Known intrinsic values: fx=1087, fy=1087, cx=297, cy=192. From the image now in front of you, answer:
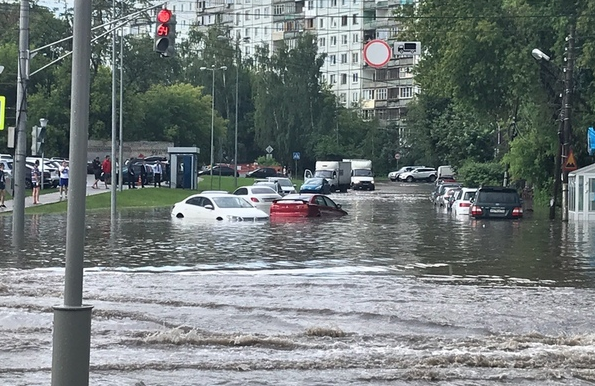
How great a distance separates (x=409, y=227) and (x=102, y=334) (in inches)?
1074

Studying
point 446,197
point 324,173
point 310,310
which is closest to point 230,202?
point 446,197

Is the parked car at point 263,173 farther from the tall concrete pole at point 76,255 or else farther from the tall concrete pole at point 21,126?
the tall concrete pole at point 76,255

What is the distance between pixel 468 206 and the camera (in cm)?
4931

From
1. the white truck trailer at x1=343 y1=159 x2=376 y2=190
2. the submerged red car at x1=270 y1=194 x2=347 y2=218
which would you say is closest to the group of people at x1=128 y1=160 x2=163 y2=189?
the submerged red car at x1=270 y1=194 x2=347 y2=218

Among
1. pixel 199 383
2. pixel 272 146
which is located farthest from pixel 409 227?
pixel 272 146

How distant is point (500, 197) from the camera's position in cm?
4512

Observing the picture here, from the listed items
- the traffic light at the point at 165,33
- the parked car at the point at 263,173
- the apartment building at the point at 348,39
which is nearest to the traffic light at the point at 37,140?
the traffic light at the point at 165,33

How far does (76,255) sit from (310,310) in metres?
8.45

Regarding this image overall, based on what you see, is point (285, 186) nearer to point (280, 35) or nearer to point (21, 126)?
point (21, 126)

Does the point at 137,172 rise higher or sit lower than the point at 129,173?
higher

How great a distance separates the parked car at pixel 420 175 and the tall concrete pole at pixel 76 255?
108379 mm

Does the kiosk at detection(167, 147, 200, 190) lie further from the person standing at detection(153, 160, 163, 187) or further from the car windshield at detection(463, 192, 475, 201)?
the car windshield at detection(463, 192, 475, 201)

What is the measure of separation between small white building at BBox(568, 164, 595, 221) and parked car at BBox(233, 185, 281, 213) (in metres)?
13.4

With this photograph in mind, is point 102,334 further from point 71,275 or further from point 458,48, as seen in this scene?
point 458,48
